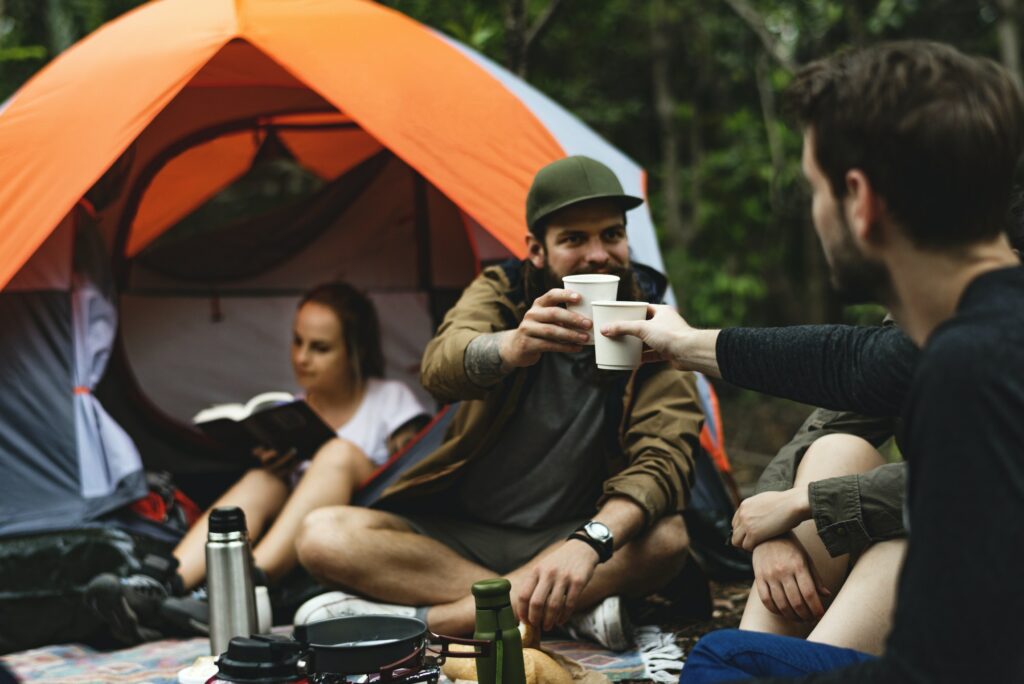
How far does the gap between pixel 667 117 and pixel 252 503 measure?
5.48 meters

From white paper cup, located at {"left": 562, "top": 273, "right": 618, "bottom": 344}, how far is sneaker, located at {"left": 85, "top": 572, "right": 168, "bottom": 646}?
1.58 meters

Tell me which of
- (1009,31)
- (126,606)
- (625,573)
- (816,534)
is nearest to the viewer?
(816,534)

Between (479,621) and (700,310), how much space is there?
5.84 meters

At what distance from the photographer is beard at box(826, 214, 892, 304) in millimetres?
1349

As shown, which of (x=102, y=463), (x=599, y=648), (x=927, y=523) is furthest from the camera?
(x=102, y=463)

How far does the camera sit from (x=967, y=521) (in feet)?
3.73

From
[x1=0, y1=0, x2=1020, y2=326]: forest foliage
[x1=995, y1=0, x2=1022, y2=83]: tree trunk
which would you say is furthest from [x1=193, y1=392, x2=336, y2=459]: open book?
[x1=995, y1=0, x2=1022, y2=83]: tree trunk

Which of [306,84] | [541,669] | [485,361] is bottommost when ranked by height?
[541,669]

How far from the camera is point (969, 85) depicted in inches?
49.8

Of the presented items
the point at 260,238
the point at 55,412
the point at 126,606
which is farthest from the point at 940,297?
the point at 260,238

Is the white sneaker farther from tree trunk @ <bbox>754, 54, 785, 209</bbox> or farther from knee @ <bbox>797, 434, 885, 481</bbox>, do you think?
tree trunk @ <bbox>754, 54, 785, 209</bbox>

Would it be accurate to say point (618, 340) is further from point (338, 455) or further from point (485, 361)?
point (338, 455)

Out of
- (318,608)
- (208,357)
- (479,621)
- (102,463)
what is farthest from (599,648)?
(208,357)

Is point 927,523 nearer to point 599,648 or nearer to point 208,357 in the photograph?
point 599,648
